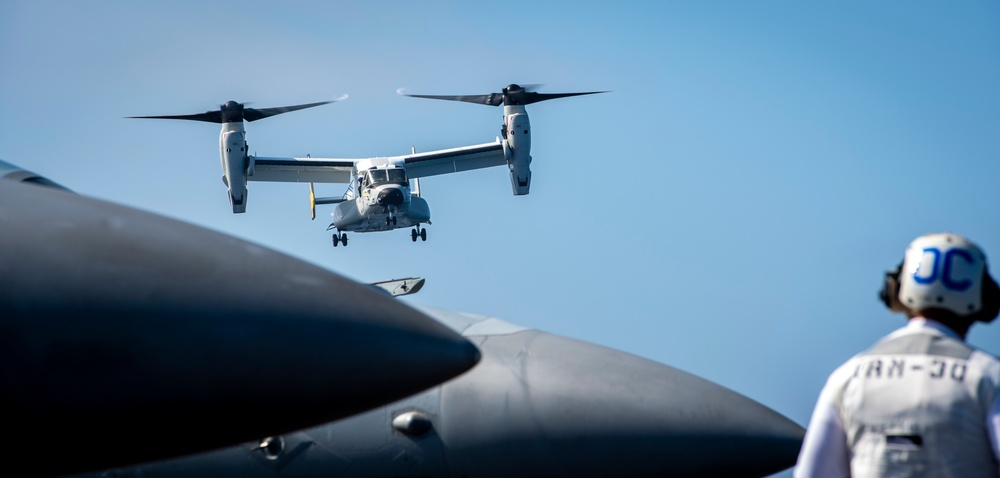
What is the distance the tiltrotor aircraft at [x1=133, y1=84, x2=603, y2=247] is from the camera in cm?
5522

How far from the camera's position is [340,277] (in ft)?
14.8

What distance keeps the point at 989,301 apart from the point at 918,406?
0.44m

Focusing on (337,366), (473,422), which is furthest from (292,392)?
(473,422)

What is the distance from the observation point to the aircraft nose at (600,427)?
6.72 m

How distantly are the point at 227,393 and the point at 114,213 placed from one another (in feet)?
2.90

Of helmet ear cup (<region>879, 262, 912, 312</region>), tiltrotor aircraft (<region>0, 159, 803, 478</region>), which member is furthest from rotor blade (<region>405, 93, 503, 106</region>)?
helmet ear cup (<region>879, 262, 912, 312</region>)

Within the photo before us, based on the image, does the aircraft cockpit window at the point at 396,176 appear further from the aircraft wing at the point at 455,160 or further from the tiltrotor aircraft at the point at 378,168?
the aircraft wing at the point at 455,160

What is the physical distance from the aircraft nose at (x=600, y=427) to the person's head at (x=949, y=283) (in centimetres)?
315

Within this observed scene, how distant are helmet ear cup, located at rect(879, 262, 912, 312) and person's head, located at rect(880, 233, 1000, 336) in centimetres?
7

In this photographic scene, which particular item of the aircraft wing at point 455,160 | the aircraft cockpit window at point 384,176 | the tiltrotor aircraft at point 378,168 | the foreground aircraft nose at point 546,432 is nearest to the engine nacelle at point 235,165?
the tiltrotor aircraft at point 378,168

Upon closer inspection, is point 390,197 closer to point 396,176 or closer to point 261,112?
point 396,176

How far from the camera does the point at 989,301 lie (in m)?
3.66

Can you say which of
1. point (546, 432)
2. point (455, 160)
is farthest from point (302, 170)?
point (546, 432)

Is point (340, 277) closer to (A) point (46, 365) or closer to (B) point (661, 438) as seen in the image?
(A) point (46, 365)
